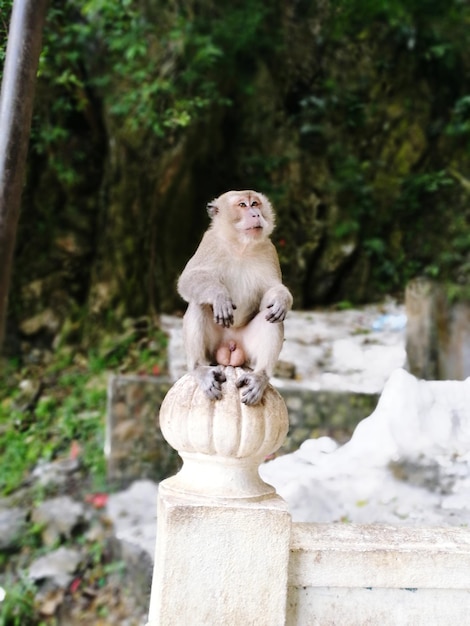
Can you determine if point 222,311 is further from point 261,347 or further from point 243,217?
point 243,217

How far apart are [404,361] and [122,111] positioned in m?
4.18

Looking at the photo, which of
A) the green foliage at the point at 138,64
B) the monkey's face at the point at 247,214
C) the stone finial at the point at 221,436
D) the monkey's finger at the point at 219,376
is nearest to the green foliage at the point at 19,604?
the stone finial at the point at 221,436

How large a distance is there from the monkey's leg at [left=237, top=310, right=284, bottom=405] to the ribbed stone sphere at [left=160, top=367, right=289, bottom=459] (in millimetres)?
68

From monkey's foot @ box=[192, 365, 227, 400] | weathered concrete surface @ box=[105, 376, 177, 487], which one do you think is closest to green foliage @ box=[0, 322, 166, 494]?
weathered concrete surface @ box=[105, 376, 177, 487]

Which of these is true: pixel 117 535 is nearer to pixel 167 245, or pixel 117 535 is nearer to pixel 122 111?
pixel 167 245

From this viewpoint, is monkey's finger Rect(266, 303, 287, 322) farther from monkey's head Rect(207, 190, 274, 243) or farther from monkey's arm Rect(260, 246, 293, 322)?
monkey's head Rect(207, 190, 274, 243)

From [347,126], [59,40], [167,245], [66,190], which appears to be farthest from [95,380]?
[347,126]

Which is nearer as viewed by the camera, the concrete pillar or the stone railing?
the stone railing

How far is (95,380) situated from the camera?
6.66 meters

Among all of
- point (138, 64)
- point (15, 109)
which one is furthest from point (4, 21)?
point (138, 64)

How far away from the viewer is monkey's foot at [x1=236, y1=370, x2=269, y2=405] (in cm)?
204

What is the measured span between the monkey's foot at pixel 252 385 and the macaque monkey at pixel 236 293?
0.14 feet

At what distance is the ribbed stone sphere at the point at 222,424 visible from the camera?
1985 millimetres

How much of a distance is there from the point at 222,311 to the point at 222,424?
470 mm
